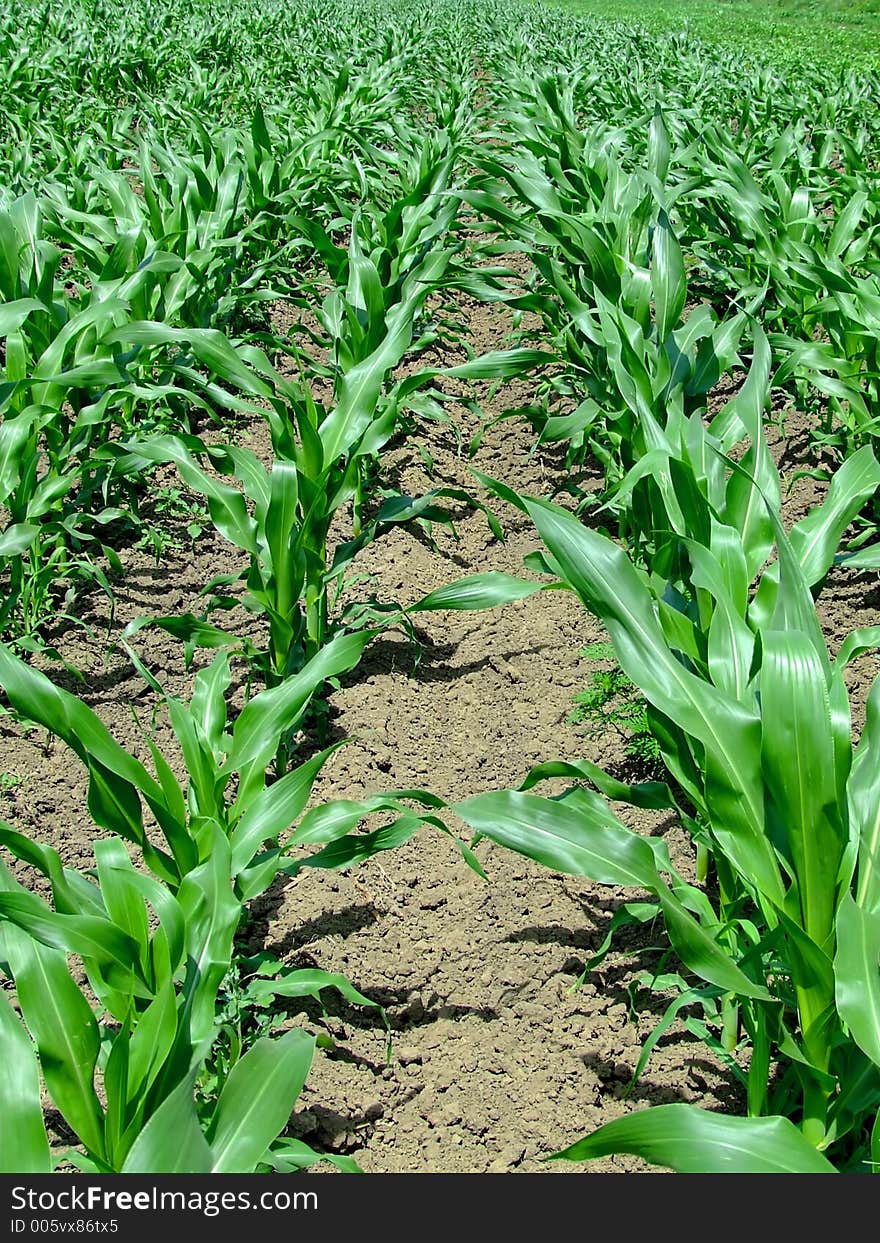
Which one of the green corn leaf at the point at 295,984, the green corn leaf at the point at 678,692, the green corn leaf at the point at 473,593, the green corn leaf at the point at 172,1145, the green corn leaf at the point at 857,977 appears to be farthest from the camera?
the green corn leaf at the point at 473,593

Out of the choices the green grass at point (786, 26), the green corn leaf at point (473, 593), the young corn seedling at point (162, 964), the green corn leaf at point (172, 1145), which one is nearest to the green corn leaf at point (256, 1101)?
the young corn seedling at point (162, 964)

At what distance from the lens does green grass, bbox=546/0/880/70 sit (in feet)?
48.4

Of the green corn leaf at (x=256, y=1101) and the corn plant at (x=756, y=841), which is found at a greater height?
the corn plant at (x=756, y=841)

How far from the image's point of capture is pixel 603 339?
126 inches

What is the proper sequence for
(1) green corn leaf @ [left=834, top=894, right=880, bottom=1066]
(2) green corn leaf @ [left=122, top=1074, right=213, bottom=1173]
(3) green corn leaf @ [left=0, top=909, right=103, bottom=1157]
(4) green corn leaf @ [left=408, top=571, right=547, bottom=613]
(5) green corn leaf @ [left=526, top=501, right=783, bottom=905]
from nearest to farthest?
(2) green corn leaf @ [left=122, top=1074, right=213, bottom=1173] → (1) green corn leaf @ [left=834, top=894, right=880, bottom=1066] → (3) green corn leaf @ [left=0, top=909, right=103, bottom=1157] → (5) green corn leaf @ [left=526, top=501, right=783, bottom=905] → (4) green corn leaf @ [left=408, top=571, right=547, bottom=613]

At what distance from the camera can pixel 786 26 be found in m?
22.6

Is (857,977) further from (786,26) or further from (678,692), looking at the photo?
(786,26)

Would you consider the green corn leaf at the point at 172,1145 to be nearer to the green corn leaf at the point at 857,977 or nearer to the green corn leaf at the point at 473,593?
the green corn leaf at the point at 857,977

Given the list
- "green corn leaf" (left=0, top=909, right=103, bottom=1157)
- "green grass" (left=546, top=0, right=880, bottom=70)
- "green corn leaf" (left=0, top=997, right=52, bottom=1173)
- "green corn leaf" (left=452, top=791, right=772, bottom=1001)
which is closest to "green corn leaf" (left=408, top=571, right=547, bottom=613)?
"green corn leaf" (left=452, top=791, right=772, bottom=1001)

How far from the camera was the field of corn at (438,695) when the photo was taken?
1453 millimetres

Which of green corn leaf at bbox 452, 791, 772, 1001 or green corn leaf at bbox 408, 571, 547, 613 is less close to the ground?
green corn leaf at bbox 408, 571, 547, 613

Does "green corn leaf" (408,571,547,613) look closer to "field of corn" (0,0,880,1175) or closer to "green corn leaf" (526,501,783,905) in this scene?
"field of corn" (0,0,880,1175)
